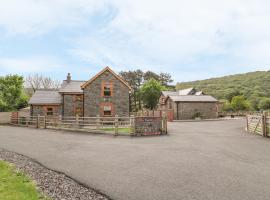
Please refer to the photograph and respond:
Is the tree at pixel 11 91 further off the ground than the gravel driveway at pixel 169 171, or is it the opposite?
the tree at pixel 11 91

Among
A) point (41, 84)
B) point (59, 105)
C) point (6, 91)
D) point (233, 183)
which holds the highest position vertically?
point (41, 84)

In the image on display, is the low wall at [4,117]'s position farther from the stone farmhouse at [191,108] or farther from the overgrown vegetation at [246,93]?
the overgrown vegetation at [246,93]

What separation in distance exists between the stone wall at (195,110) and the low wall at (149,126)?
23.8 meters

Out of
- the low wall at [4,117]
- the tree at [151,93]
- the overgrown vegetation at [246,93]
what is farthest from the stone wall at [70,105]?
the overgrown vegetation at [246,93]

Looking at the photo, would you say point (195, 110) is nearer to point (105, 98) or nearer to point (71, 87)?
point (105, 98)

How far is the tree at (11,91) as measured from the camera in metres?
38.2

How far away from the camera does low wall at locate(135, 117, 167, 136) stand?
57.5 feet

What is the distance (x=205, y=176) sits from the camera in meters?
6.75

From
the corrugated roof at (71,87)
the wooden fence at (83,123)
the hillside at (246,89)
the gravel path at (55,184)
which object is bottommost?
the gravel path at (55,184)

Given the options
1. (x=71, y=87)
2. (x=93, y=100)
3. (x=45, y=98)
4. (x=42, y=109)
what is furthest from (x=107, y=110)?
Result: (x=45, y=98)

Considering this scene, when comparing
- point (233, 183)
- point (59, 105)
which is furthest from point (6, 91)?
point (233, 183)

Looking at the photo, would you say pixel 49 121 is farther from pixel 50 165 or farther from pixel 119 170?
pixel 119 170

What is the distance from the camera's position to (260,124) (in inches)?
668

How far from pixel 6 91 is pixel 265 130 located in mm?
39378
